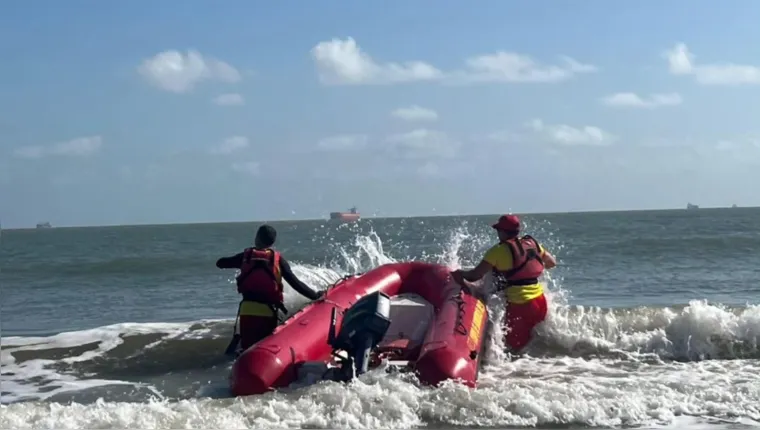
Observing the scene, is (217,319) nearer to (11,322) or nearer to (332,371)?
(11,322)

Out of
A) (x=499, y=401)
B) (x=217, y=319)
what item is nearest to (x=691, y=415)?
(x=499, y=401)

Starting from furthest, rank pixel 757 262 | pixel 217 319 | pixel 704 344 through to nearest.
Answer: pixel 757 262, pixel 217 319, pixel 704 344

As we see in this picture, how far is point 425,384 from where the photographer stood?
5.72 m

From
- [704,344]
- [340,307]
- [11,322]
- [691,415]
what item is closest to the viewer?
[691,415]

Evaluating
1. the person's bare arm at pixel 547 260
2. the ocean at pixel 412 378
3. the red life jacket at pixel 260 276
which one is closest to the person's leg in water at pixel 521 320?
the ocean at pixel 412 378

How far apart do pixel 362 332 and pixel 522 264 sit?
2109mm

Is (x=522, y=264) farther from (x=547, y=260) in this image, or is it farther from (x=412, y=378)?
(x=412, y=378)

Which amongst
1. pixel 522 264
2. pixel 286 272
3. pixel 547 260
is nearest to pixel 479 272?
pixel 522 264

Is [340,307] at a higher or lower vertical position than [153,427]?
higher

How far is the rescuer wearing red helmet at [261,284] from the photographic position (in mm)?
7008

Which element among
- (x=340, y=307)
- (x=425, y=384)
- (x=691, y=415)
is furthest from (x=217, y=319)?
(x=691, y=415)

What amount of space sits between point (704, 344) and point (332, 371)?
408 centimetres

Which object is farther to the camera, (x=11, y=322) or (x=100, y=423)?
(x=11, y=322)

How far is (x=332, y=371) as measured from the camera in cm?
594
